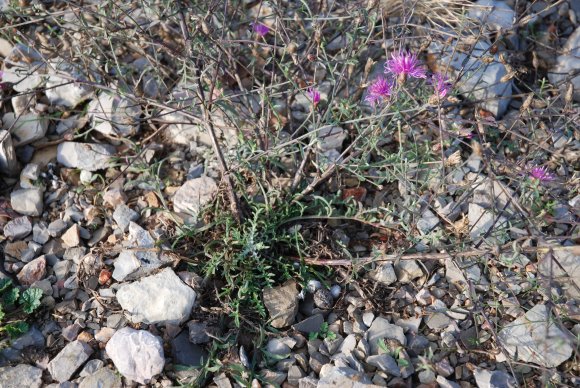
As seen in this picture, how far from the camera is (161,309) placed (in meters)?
2.30

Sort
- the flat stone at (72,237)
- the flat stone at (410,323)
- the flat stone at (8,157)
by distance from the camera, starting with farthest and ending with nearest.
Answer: the flat stone at (8,157) < the flat stone at (72,237) < the flat stone at (410,323)

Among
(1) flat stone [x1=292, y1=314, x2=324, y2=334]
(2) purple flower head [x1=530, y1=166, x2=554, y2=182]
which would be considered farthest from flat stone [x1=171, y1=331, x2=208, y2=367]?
(2) purple flower head [x1=530, y1=166, x2=554, y2=182]

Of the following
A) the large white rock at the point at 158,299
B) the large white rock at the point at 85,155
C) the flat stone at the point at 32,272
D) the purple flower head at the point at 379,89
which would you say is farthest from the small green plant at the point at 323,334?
the large white rock at the point at 85,155

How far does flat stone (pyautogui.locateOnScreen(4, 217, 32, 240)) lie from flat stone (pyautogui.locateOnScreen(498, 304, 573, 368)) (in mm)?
1903

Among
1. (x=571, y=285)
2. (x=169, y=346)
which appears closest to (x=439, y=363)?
(x=571, y=285)

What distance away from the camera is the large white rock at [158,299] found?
7.54 ft

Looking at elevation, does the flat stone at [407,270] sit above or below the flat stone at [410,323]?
above

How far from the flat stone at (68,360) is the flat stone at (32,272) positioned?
0.35 meters

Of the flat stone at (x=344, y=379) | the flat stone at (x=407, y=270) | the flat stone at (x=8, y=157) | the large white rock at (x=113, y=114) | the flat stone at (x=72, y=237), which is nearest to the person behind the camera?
the flat stone at (x=344, y=379)

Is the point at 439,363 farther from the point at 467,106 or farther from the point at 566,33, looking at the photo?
the point at 566,33

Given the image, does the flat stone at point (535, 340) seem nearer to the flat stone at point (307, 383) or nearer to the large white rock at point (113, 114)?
the flat stone at point (307, 383)

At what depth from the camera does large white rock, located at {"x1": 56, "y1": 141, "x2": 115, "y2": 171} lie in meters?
2.79

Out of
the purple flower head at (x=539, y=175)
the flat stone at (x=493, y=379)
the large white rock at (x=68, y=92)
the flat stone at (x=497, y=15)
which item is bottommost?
the flat stone at (x=493, y=379)

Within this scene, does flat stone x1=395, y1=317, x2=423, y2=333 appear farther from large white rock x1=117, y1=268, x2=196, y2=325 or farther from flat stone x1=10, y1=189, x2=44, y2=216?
flat stone x1=10, y1=189, x2=44, y2=216
